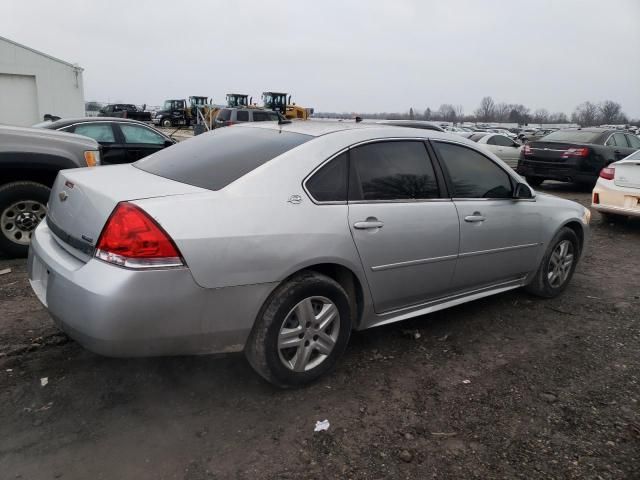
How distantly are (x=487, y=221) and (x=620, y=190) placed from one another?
507 cm

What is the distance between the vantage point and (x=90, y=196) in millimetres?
2699

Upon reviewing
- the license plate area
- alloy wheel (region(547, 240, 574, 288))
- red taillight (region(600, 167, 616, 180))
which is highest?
red taillight (region(600, 167, 616, 180))

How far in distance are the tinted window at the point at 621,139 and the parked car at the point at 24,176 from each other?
12.1 meters

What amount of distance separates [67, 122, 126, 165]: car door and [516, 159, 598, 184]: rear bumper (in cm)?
888

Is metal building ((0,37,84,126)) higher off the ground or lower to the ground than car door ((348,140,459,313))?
higher

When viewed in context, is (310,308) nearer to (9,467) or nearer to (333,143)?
(333,143)

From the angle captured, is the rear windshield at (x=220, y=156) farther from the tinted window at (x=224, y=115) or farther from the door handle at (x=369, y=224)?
the tinted window at (x=224, y=115)

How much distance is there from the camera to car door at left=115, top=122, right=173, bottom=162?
892cm

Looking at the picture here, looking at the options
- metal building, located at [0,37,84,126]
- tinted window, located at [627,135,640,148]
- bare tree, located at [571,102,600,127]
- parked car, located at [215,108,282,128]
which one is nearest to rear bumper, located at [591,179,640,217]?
tinted window, located at [627,135,640,148]

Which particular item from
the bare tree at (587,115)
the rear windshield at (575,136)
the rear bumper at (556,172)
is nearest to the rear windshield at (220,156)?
the rear bumper at (556,172)

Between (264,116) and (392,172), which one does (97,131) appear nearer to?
(392,172)

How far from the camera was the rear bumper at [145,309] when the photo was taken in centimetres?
234

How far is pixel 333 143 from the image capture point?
3141mm

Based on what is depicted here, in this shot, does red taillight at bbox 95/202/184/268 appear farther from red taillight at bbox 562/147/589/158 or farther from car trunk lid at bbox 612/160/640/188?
red taillight at bbox 562/147/589/158
